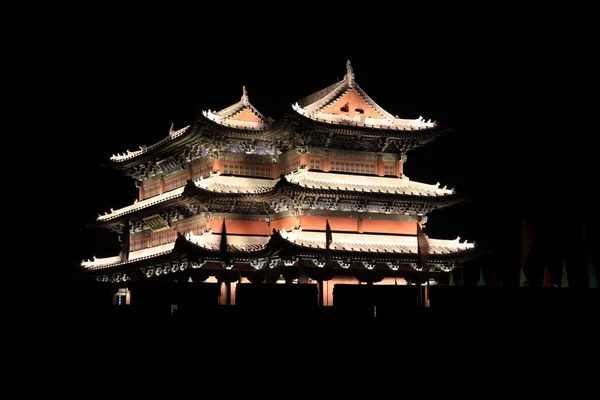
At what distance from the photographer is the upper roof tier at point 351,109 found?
54.6 m

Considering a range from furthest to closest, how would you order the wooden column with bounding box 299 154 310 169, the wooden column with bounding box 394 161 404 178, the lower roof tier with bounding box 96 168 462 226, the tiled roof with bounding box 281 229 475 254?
the wooden column with bounding box 394 161 404 178 < the wooden column with bounding box 299 154 310 169 < the lower roof tier with bounding box 96 168 462 226 < the tiled roof with bounding box 281 229 475 254

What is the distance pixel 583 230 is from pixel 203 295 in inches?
840

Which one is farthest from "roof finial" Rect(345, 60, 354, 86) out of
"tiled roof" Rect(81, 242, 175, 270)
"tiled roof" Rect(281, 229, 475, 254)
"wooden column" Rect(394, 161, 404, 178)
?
"tiled roof" Rect(81, 242, 175, 270)

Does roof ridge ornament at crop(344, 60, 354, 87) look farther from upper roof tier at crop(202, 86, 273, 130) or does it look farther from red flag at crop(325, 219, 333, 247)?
red flag at crop(325, 219, 333, 247)

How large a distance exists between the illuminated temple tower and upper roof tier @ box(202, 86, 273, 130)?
0.08 metres

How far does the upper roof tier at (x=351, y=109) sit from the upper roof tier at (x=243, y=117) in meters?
2.43

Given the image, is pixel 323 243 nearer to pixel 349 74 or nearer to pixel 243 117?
pixel 243 117

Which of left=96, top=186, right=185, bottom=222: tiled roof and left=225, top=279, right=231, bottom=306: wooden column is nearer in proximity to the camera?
left=225, top=279, right=231, bottom=306: wooden column

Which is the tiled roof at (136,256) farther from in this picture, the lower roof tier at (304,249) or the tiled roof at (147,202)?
the tiled roof at (147,202)

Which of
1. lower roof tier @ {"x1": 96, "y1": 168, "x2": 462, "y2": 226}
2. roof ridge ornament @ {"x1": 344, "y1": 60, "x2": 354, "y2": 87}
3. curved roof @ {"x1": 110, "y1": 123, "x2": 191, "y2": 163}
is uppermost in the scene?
roof ridge ornament @ {"x1": 344, "y1": 60, "x2": 354, "y2": 87}

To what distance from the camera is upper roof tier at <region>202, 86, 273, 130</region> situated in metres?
55.6

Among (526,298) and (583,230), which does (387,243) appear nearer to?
(583,230)

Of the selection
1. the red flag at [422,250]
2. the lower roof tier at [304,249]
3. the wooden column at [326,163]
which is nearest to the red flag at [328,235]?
the lower roof tier at [304,249]

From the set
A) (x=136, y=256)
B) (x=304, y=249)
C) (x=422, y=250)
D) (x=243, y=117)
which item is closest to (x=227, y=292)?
(x=304, y=249)
